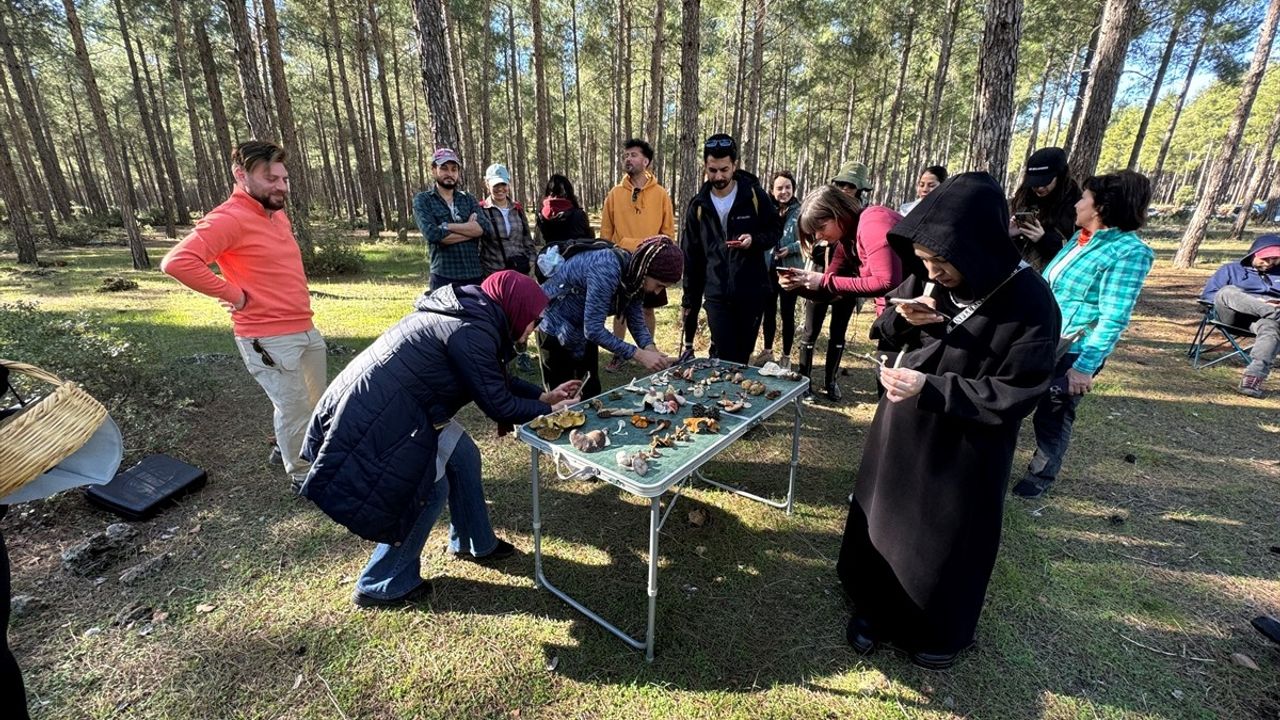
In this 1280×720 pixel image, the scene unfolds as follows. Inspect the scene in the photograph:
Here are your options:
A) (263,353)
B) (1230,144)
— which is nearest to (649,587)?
(263,353)

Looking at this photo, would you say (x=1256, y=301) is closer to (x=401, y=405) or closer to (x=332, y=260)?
(x=401, y=405)

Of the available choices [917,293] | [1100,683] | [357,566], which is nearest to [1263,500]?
[1100,683]

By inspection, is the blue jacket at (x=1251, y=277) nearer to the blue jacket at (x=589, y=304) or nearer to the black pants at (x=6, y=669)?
the blue jacket at (x=589, y=304)

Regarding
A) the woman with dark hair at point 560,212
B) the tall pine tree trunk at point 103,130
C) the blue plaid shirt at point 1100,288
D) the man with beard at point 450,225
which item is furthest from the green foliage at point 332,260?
the blue plaid shirt at point 1100,288

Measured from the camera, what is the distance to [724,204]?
167 inches

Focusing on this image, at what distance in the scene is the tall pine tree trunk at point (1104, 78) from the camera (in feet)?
21.6

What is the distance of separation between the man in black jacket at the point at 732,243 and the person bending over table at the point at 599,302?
3.28ft

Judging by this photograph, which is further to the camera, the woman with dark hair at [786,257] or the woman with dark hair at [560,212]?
the woman with dark hair at [786,257]

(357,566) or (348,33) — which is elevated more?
(348,33)

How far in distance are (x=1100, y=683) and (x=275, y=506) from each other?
4.62 meters

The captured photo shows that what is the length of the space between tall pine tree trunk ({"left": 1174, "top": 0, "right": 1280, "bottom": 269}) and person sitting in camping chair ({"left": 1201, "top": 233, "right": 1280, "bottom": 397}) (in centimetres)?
722

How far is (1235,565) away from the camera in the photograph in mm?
3035

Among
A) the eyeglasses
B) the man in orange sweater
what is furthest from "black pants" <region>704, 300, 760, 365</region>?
the eyeglasses

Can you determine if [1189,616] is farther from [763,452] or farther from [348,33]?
[348,33]
